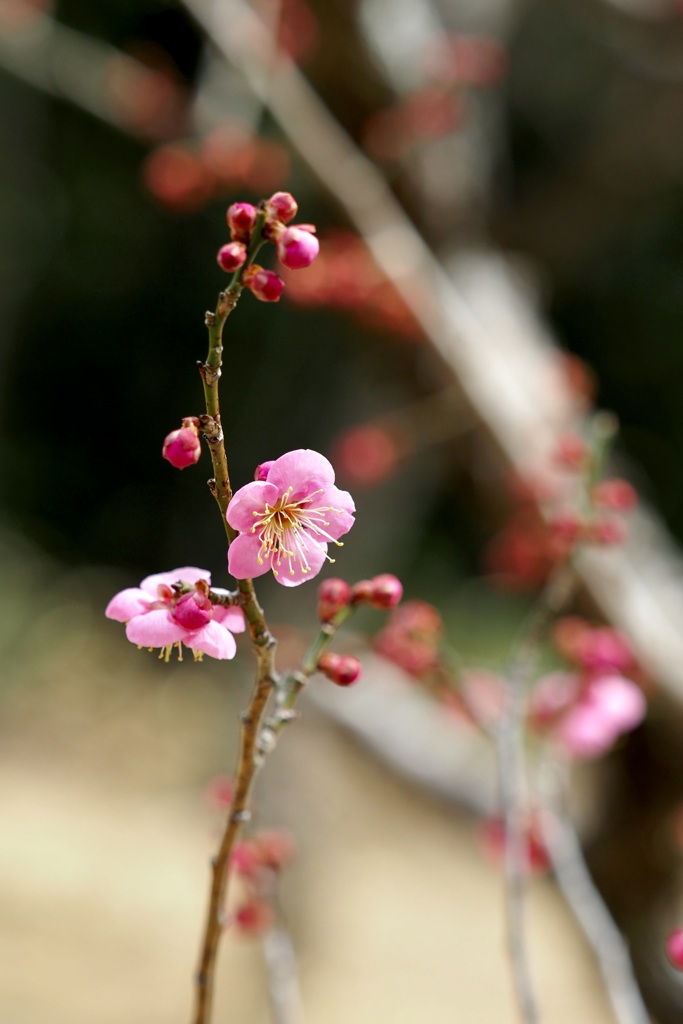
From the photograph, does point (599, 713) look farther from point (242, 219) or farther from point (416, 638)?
point (242, 219)

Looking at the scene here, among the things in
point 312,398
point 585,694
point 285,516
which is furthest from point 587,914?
point 312,398

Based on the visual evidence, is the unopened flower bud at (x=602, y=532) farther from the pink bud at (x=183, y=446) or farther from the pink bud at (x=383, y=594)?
the pink bud at (x=183, y=446)

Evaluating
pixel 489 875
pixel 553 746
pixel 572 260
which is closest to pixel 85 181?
pixel 572 260

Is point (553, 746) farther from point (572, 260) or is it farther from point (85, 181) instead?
point (85, 181)

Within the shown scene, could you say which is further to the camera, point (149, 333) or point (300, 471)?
point (149, 333)

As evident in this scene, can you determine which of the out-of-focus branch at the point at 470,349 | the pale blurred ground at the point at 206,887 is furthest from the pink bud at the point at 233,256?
the pale blurred ground at the point at 206,887

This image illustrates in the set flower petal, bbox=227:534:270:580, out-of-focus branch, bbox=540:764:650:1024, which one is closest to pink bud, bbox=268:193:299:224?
flower petal, bbox=227:534:270:580
